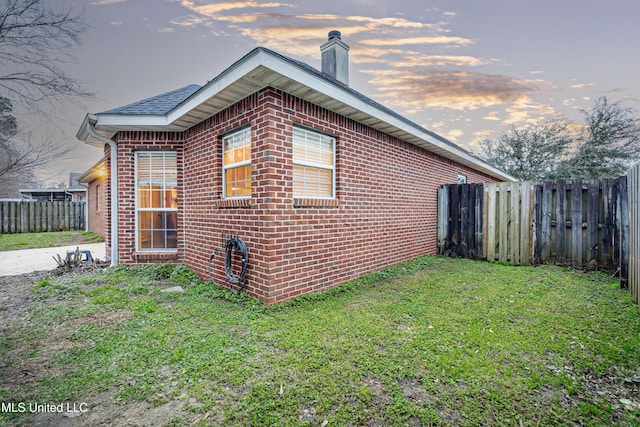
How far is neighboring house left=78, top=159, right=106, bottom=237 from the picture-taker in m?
11.6

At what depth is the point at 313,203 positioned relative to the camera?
4285mm

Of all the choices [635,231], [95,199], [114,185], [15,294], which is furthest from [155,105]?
[95,199]

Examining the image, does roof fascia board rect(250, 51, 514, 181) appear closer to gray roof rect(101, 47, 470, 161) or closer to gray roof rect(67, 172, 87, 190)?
gray roof rect(101, 47, 470, 161)

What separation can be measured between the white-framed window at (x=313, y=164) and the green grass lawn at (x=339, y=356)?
5.64 ft

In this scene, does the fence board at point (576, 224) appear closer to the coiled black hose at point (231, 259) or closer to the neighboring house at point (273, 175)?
the neighboring house at point (273, 175)

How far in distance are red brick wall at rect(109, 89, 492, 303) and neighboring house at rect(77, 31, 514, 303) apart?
2 cm

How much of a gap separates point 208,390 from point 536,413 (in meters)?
2.30

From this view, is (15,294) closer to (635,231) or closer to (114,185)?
(114,185)

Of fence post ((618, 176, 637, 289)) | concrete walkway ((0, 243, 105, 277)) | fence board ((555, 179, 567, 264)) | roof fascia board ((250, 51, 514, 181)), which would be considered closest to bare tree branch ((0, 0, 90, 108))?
concrete walkway ((0, 243, 105, 277))

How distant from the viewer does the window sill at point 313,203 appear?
4086 mm

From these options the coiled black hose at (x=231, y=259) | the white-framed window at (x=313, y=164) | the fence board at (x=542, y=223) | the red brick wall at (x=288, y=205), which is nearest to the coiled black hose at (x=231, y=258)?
the coiled black hose at (x=231, y=259)

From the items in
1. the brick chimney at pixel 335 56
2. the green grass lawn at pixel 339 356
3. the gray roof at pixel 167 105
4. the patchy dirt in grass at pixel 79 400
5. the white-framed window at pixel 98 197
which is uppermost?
the brick chimney at pixel 335 56

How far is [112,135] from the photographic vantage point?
6.07 m

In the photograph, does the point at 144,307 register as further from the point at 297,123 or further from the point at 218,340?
the point at 297,123
